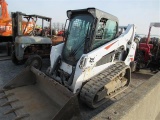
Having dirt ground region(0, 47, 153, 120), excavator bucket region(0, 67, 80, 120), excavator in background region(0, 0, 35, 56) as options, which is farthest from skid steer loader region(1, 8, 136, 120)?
excavator in background region(0, 0, 35, 56)

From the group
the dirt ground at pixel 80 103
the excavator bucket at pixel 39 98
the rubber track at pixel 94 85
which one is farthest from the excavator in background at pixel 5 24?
the rubber track at pixel 94 85

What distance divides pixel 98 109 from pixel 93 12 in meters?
2.28

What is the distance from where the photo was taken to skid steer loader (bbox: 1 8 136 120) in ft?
12.1

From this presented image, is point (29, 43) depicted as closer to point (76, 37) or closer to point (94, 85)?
point (76, 37)

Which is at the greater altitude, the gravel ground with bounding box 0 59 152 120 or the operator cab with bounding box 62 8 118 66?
the operator cab with bounding box 62 8 118 66

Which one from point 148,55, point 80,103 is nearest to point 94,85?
point 80,103

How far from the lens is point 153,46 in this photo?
802 cm

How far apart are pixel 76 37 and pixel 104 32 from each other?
0.75m

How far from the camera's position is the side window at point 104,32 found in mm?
4590

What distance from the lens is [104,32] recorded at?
189 inches

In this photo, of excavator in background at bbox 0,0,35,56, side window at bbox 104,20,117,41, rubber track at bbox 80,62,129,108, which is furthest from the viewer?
excavator in background at bbox 0,0,35,56

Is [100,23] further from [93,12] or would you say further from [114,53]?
[114,53]

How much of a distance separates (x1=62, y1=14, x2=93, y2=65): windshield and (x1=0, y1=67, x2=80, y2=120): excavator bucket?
948 mm

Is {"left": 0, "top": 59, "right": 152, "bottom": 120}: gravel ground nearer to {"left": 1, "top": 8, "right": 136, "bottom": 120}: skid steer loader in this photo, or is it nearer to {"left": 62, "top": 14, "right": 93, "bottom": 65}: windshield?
{"left": 1, "top": 8, "right": 136, "bottom": 120}: skid steer loader
